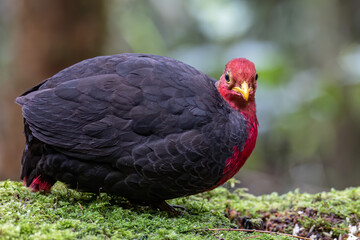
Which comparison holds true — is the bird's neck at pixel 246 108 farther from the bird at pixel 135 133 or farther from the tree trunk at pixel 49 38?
the tree trunk at pixel 49 38

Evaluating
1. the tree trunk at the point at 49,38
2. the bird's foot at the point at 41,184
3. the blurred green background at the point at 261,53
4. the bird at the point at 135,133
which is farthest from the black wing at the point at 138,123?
the blurred green background at the point at 261,53

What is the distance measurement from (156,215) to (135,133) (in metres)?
0.66

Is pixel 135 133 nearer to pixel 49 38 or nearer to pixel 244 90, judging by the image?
pixel 244 90

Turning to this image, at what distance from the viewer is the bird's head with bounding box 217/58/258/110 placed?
3553mm

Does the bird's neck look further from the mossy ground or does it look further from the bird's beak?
the mossy ground

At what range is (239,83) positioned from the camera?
11.7 ft

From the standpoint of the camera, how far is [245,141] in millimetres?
3453

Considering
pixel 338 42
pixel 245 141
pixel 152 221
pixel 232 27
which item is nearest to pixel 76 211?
pixel 152 221

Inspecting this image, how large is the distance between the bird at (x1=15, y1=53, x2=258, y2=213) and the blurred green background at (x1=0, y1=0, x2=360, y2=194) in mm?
3014

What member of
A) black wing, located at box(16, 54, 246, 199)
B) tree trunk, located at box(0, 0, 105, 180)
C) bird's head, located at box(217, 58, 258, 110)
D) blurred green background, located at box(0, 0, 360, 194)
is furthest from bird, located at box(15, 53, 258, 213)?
blurred green background, located at box(0, 0, 360, 194)

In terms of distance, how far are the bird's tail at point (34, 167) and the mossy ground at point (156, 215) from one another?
0.10m

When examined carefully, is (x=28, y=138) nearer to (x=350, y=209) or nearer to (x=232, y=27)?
(x=350, y=209)

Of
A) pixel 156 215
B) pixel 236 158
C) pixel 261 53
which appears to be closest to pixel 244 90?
pixel 236 158

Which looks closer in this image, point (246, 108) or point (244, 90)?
point (244, 90)
